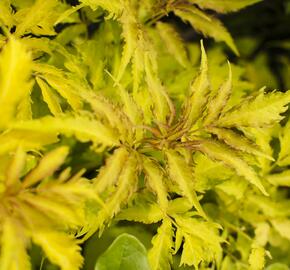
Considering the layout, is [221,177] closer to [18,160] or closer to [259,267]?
[259,267]

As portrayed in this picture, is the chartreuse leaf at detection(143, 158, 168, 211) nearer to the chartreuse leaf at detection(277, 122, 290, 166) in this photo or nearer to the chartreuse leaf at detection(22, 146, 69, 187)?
the chartreuse leaf at detection(22, 146, 69, 187)

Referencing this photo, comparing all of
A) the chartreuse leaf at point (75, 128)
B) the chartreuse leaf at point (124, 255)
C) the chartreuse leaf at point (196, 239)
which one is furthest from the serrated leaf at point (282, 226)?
the chartreuse leaf at point (75, 128)

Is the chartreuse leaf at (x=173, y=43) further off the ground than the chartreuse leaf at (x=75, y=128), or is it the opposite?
the chartreuse leaf at (x=75, y=128)

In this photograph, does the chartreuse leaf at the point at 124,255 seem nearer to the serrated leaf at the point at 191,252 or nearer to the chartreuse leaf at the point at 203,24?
the serrated leaf at the point at 191,252

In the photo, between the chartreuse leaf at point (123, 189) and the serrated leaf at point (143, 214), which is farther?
→ the serrated leaf at point (143, 214)

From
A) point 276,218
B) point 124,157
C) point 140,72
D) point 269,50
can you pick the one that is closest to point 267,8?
point 269,50

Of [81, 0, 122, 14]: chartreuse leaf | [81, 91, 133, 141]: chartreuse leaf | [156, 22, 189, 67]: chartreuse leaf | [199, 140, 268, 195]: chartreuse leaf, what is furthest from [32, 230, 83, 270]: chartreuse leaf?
[156, 22, 189, 67]: chartreuse leaf
